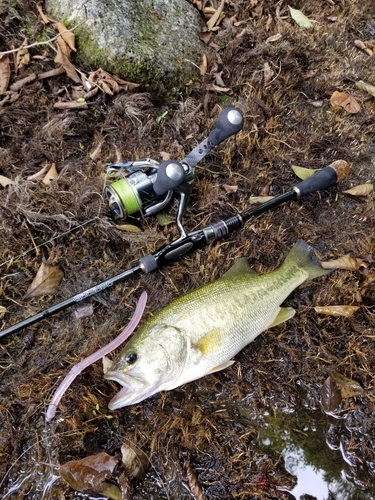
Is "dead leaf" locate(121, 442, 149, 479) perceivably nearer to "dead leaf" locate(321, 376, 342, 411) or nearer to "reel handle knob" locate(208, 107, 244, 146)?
"dead leaf" locate(321, 376, 342, 411)

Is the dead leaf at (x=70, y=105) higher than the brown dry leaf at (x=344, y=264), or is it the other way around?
the dead leaf at (x=70, y=105)

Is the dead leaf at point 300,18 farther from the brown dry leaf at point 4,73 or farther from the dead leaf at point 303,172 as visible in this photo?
the brown dry leaf at point 4,73

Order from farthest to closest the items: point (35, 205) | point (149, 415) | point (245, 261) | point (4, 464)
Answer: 1. point (35, 205)
2. point (245, 261)
3. point (149, 415)
4. point (4, 464)

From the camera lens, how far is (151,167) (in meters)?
3.34

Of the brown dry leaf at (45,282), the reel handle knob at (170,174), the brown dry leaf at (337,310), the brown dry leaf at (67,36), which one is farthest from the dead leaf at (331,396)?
the brown dry leaf at (67,36)

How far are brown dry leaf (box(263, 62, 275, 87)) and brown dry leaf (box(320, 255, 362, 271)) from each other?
2206 mm

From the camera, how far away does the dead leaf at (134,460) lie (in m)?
2.78

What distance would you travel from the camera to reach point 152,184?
10.7 feet

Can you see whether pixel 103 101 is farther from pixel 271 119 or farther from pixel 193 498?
pixel 193 498

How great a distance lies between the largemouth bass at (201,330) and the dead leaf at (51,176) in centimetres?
180

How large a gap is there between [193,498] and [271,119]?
11.7 feet

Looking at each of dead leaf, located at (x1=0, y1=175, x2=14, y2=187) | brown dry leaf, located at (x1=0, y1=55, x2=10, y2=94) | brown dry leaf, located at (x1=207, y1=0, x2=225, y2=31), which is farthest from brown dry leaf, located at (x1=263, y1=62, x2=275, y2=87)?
dead leaf, located at (x1=0, y1=175, x2=14, y2=187)

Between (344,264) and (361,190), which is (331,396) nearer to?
(344,264)

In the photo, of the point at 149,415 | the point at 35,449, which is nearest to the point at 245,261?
the point at 149,415
